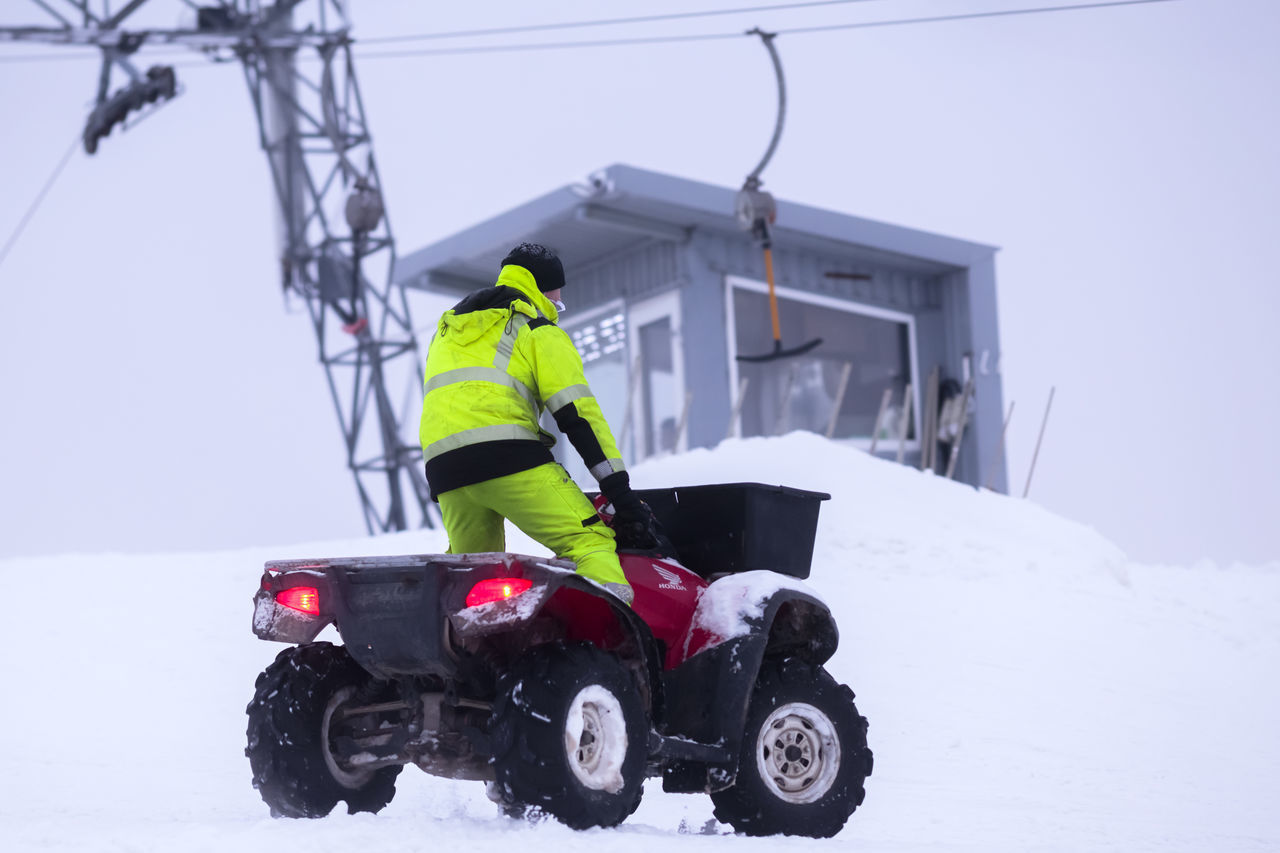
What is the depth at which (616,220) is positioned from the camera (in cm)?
1670

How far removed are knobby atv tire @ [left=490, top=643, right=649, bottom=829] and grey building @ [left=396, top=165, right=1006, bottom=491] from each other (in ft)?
39.0

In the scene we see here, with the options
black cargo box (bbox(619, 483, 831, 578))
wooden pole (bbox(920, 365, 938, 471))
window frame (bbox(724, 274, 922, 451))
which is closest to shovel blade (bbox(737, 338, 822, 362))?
window frame (bbox(724, 274, 922, 451))

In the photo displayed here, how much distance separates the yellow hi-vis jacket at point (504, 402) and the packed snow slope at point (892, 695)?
3.62ft

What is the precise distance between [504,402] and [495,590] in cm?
71

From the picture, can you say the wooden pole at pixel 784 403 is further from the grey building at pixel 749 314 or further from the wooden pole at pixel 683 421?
the wooden pole at pixel 683 421

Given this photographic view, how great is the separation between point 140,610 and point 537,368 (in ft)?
26.8

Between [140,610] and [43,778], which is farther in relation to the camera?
[140,610]

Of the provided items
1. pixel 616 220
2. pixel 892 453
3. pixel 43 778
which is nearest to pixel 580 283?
pixel 616 220

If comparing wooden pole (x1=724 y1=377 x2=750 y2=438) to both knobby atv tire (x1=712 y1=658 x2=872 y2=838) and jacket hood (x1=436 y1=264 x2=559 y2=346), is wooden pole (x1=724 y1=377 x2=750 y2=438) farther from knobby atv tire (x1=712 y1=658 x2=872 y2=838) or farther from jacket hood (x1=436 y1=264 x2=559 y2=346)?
jacket hood (x1=436 y1=264 x2=559 y2=346)

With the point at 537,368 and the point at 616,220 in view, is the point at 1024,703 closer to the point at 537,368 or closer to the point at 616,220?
the point at 537,368

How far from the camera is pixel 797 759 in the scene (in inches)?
207

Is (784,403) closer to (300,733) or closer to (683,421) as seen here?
(683,421)

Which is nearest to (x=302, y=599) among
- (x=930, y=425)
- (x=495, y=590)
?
(x=495, y=590)

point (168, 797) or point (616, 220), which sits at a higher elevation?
point (616, 220)
